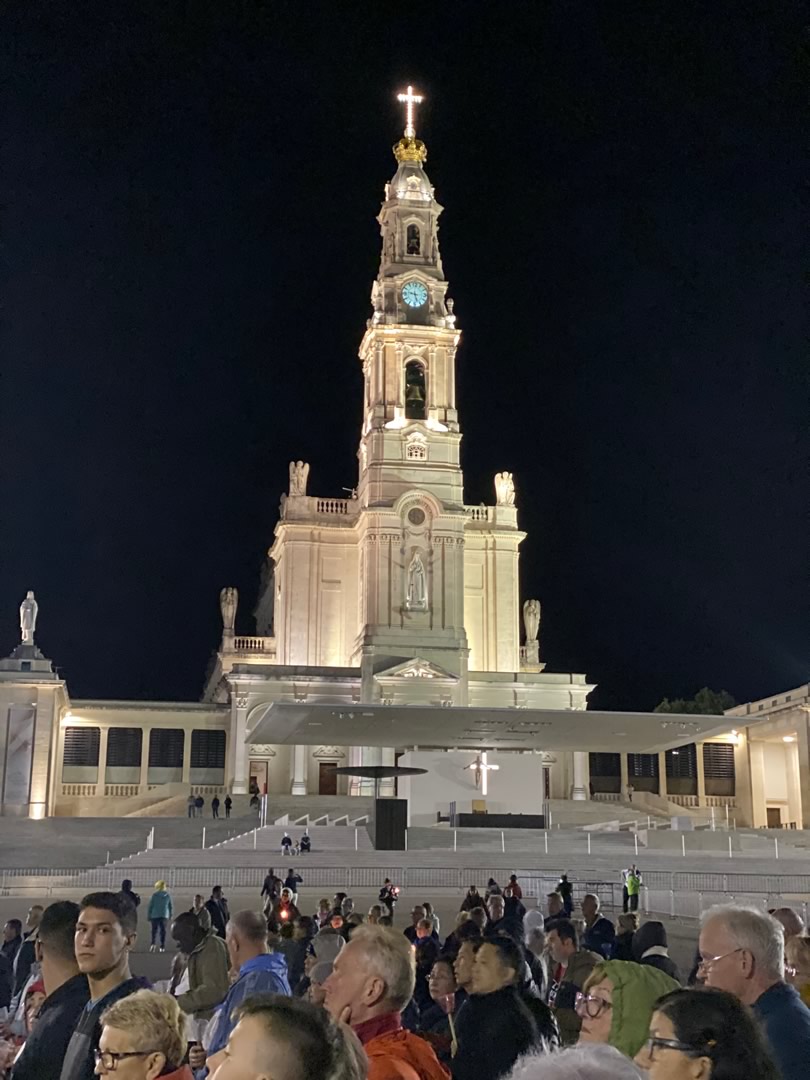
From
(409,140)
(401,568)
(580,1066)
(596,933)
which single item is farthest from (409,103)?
(580,1066)

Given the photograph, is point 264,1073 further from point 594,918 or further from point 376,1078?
point 594,918

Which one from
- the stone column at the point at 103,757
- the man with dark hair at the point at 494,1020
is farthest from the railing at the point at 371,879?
the stone column at the point at 103,757

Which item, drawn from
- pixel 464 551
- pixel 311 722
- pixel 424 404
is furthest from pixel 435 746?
pixel 424 404

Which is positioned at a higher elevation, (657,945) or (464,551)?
(464,551)

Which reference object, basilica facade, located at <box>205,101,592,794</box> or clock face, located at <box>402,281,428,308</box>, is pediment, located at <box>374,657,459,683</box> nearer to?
basilica facade, located at <box>205,101,592,794</box>

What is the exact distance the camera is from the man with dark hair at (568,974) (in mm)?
6867

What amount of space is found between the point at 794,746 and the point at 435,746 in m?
20.1

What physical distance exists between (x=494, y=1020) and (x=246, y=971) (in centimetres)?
159

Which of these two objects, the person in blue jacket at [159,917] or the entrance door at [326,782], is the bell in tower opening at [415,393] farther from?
the person in blue jacket at [159,917]

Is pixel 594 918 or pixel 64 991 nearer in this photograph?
pixel 64 991

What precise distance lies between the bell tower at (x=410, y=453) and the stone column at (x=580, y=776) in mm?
6666

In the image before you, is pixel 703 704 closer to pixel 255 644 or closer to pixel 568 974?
pixel 255 644

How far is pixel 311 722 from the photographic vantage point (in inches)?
1618

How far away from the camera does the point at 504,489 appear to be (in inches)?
2356
